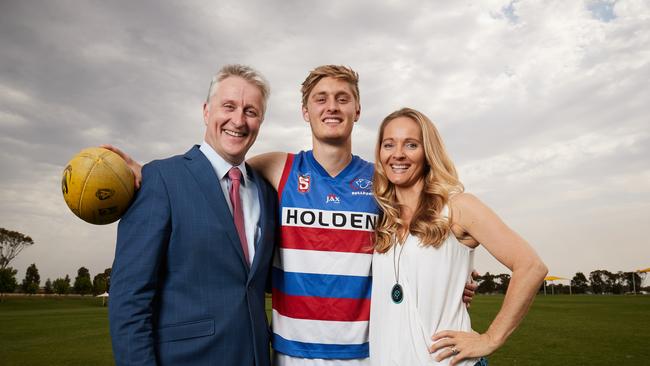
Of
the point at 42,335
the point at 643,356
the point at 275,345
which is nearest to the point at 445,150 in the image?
the point at 275,345

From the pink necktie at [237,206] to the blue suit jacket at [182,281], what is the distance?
0.13 m

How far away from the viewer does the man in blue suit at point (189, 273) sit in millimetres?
2824

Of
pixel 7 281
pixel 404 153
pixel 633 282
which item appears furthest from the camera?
pixel 633 282

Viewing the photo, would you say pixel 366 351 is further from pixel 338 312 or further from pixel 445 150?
pixel 445 150

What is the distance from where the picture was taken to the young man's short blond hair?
4.41 m

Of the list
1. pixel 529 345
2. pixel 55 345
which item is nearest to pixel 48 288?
pixel 55 345

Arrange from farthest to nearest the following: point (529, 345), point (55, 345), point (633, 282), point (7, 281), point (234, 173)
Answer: point (633, 282) → point (7, 281) → point (55, 345) → point (529, 345) → point (234, 173)

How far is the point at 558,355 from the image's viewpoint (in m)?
12.4

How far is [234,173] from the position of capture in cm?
358

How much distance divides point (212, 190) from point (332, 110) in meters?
1.52

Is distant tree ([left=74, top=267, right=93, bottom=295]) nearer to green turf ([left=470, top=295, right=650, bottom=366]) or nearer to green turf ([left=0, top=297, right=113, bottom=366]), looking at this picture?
green turf ([left=0, top=297, right=113, bottom=366])

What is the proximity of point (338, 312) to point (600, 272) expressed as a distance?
10346 centimetres

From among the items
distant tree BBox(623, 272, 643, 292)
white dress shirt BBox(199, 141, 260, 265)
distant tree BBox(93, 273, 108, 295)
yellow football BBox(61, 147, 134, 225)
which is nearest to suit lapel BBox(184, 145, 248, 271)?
white dress shirt BBox(199, 141, 260, 265)

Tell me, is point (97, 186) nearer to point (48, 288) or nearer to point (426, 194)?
point (426, 194)
